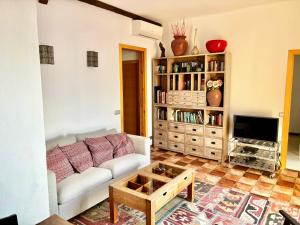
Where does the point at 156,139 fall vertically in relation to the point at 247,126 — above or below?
below

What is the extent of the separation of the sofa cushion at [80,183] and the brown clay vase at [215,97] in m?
2.29

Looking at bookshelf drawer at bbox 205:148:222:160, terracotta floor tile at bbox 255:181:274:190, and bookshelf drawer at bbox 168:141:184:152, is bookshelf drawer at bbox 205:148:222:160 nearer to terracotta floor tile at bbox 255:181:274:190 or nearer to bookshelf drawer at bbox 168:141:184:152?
bookshelf drawer at bbox 168:141:184:152

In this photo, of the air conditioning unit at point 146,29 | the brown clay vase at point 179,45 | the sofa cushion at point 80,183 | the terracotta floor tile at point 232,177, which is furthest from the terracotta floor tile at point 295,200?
the air conditioning unit at point 146,29

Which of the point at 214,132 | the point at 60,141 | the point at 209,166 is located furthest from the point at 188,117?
the point at 60,141

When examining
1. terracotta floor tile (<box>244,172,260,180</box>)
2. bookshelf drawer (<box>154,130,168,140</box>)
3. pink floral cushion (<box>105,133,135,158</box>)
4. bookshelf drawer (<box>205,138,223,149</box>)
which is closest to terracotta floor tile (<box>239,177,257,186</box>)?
terracotta floor tile (<box>244,172,260,180</box>)

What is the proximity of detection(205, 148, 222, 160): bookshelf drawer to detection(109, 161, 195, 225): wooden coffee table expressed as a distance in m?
1.55

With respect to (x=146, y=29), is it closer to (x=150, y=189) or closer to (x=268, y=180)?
(x=150, y=189)

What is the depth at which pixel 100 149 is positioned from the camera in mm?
3123

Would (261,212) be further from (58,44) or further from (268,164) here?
(58,44)

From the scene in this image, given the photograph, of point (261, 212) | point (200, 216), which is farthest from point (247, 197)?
point (200, 216)

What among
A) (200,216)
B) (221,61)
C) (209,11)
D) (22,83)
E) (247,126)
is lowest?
(200,216)

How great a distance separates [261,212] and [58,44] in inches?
130

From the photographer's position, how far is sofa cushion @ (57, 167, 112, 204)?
2.34 meters

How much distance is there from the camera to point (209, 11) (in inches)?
163
